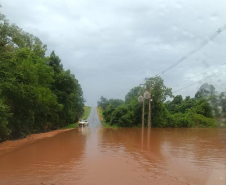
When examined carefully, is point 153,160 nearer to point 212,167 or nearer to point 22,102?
point 212,167

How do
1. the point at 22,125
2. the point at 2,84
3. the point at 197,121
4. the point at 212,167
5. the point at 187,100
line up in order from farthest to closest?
1. the point at 187,100
2. the point at 197,121
3. the point at 22,125
4. the point at 2,84
5. the point at 212,167

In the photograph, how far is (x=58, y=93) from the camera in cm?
3775

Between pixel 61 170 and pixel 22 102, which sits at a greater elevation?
pixel 22 102

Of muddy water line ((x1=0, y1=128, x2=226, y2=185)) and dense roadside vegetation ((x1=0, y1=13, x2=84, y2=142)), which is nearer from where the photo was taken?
muddy water line ((x1=0, y1=128, x2=226, y2=185))

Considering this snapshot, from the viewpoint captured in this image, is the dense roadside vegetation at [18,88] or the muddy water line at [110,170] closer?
the muddy water line at [110,170]

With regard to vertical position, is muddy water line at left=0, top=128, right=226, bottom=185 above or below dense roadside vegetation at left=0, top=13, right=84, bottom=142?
below

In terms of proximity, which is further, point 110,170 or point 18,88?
point 18,88

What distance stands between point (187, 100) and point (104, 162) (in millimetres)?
59095

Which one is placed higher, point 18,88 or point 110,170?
point 18,88

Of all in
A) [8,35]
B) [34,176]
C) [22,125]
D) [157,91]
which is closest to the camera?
[34,176]

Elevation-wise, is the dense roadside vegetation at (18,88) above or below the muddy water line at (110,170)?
above

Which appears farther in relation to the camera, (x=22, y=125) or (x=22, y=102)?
(x=22, y=125)

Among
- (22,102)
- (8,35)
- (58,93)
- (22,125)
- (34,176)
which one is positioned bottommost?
(34,176)

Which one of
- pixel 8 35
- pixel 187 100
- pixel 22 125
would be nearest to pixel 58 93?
pixel 22 125
